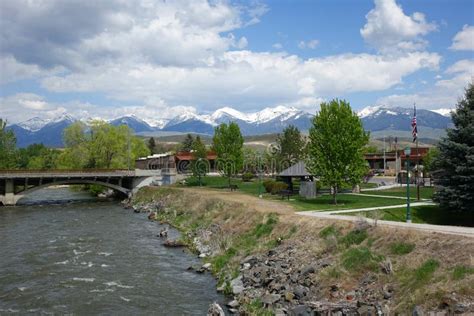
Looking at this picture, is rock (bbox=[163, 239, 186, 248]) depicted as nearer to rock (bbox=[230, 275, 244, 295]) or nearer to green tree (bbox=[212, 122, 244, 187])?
rock (bbox=[230, 275, 244, 295])

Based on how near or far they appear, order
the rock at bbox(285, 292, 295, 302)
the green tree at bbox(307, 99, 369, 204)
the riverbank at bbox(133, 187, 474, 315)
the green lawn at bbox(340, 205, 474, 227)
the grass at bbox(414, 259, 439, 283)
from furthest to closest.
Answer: the green tree at bbox(307, 99, 369, 204) < the green lawn at bbox(340, 205, 474, 227) < the rock at bbox(285, 292, 295, 302) < the grass at bbox(414, 259, 439, 283) < the riverbank at bbox(133, 187, 474, 315)

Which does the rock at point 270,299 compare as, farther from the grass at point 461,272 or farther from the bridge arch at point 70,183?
the bridge arch at point 70,183

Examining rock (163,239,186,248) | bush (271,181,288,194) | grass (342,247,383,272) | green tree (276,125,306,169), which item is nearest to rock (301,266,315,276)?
grass (342,247,383,272)

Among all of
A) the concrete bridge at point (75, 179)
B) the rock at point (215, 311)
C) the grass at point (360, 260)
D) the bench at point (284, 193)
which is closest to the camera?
the rock at point (215, 311)

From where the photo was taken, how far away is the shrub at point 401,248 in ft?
63.4

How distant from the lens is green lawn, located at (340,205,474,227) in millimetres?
29736

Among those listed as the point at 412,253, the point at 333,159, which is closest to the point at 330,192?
the point at 333,159

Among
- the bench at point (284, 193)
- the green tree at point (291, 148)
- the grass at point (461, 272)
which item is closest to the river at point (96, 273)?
the grass at point (461, 272)

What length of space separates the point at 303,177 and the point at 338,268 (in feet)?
111

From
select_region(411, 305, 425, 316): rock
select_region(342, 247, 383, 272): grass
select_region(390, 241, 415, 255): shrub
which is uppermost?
select_region(390, 241, 415, 255): shrub

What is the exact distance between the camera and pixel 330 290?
1906 cm

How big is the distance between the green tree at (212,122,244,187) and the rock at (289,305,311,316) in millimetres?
50058

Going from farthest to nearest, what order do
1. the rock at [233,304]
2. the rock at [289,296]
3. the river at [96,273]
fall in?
the river at [96,273], the rock at [233,304], the rock at [289,296]

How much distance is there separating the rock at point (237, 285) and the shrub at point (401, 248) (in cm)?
739
